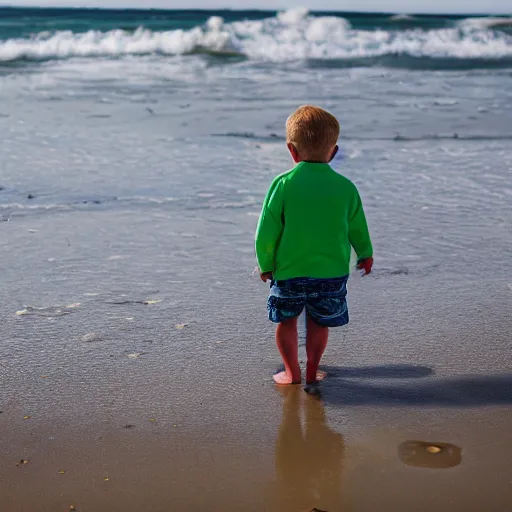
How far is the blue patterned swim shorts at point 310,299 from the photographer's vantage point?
3.09m

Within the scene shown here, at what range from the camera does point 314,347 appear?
312 centimetres

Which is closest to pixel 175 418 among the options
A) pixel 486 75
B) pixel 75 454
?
pixel 75 454

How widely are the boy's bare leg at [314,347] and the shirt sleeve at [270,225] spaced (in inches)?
12.0

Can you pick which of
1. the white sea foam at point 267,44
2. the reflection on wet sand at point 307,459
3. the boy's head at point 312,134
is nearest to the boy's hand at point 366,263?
the boy's head at point 312,134

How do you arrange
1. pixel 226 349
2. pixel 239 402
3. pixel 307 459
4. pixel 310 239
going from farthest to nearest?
pixel 226 349, pixel 310 239, pixel 239 402, pixel 307 459

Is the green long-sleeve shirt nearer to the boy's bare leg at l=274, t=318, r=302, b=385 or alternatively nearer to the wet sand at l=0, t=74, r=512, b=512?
the boy's bare leg at l=274, t=318, r=302, b=385

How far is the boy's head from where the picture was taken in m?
2.98

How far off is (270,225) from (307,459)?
0.89 m

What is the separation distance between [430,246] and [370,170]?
226 centimetres

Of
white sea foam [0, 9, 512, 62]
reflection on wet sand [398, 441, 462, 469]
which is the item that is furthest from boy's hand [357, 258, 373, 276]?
white sea foam [0, 9, 512, 62]

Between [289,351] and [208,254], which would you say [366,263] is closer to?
[289,351]

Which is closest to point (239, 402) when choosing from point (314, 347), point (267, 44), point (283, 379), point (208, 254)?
point (283, 379)

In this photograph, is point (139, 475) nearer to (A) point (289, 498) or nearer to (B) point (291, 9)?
(A) point (289, 498)

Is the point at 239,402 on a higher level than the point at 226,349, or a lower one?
lower
